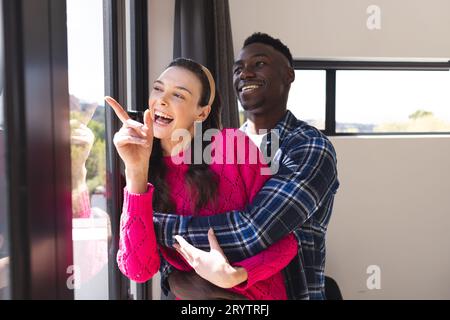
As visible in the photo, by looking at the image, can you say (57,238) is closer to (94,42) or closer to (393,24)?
(94,42)

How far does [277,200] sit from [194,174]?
152mm

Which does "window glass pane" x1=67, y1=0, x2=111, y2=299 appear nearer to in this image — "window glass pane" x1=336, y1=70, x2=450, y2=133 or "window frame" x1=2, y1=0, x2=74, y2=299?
"window frame" x1=2, y1=0, x2=74, y2=299

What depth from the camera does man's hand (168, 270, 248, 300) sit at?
682 millimetres

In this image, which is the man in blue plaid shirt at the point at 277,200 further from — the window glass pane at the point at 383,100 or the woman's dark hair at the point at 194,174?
the window glass pane at the point at 383,100

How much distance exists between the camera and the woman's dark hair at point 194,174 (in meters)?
0.69

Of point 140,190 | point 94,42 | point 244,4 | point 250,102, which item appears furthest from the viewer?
point 244,4

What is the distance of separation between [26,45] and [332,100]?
2048 millimetres

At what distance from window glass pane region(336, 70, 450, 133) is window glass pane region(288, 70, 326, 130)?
0.10 m

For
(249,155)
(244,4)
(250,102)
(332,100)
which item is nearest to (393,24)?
(332,100)

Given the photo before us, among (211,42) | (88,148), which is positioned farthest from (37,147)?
(211,42)

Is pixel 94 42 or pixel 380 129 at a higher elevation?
pixel 94 42

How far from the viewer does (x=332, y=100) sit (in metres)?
2.32

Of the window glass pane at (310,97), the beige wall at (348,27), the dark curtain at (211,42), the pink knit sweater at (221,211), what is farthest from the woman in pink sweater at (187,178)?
the window glass pane at (310,97)

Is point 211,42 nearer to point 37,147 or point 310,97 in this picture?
point 310,97
